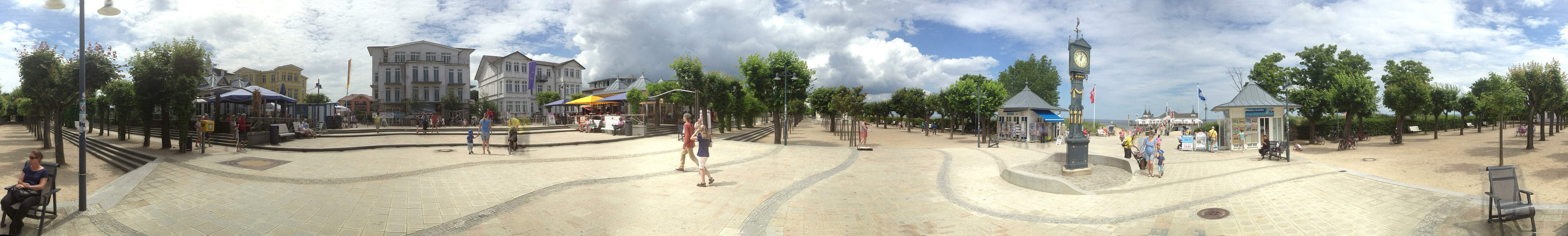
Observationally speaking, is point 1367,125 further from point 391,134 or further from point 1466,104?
point 391,134

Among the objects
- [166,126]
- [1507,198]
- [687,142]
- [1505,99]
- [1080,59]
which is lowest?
[1507,198]

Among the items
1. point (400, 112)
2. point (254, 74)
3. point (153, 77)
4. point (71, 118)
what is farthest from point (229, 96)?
point (71, 118)

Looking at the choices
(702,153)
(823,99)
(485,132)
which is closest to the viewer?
(702,153)

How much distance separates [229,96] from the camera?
1288cm

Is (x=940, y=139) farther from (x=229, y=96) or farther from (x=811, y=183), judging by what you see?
(x=229, y=96)

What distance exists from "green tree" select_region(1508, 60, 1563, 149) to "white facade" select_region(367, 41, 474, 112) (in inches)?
840

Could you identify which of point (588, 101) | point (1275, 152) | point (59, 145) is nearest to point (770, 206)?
point (59, 145)

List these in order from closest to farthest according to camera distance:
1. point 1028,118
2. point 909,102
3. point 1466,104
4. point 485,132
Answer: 1. point 485,132
2. point 1466,104
3. point 1028,118
4. point 909,102

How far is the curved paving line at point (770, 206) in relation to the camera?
448 cm

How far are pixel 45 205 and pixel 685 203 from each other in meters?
5.65

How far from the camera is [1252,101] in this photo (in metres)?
17.8

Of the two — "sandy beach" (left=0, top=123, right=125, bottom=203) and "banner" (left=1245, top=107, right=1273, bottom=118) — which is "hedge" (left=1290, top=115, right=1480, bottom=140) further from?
"sandy beach" (left=0, top=123, right=125, bottom=203)

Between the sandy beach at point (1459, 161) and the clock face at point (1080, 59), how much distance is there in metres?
4.43

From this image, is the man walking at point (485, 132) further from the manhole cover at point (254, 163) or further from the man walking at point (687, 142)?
the man walking at point (687, 142)
